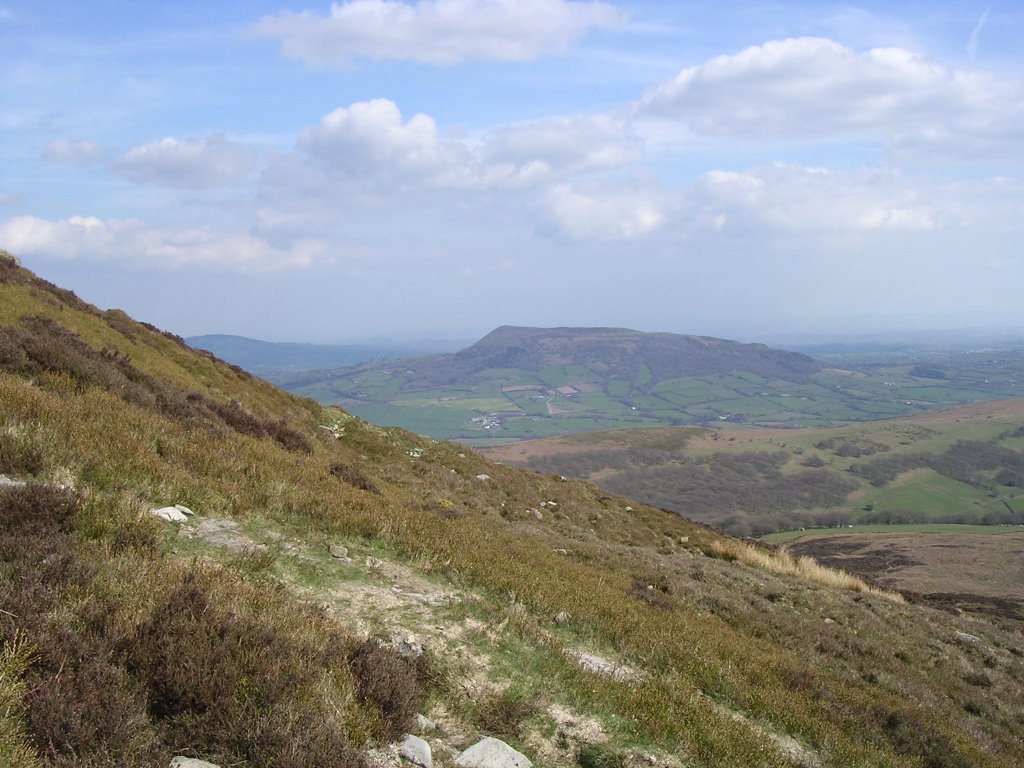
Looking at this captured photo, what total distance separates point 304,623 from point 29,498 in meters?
3.72

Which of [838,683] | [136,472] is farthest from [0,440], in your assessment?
[838,683]

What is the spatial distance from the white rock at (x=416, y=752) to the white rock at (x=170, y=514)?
198 inches

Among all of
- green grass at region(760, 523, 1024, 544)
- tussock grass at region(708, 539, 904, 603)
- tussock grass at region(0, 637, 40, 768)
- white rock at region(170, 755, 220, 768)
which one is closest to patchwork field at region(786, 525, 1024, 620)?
tussock grass at region(708, 539, 904, 603)

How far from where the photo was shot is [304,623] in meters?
5.98

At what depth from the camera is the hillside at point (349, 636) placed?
176 inches

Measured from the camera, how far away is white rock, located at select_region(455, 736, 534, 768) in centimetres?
511

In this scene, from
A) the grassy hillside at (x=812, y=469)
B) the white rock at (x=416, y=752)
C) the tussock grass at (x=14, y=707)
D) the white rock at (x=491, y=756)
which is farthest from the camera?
the grassy hillside at (x=812, y=469)

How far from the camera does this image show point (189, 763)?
405cm

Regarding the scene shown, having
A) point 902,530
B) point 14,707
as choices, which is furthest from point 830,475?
point 14,707

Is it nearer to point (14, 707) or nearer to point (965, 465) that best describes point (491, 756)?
Answer: point (14, 707)

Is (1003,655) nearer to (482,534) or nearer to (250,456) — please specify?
(482,534)

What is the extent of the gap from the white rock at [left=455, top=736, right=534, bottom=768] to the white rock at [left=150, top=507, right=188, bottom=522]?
5430 millimetres

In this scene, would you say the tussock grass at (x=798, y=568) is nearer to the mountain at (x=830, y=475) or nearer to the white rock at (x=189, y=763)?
the white rock at (x=189, y=763)

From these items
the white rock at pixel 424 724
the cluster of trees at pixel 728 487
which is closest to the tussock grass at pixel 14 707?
the white rock at pixel 424 724
